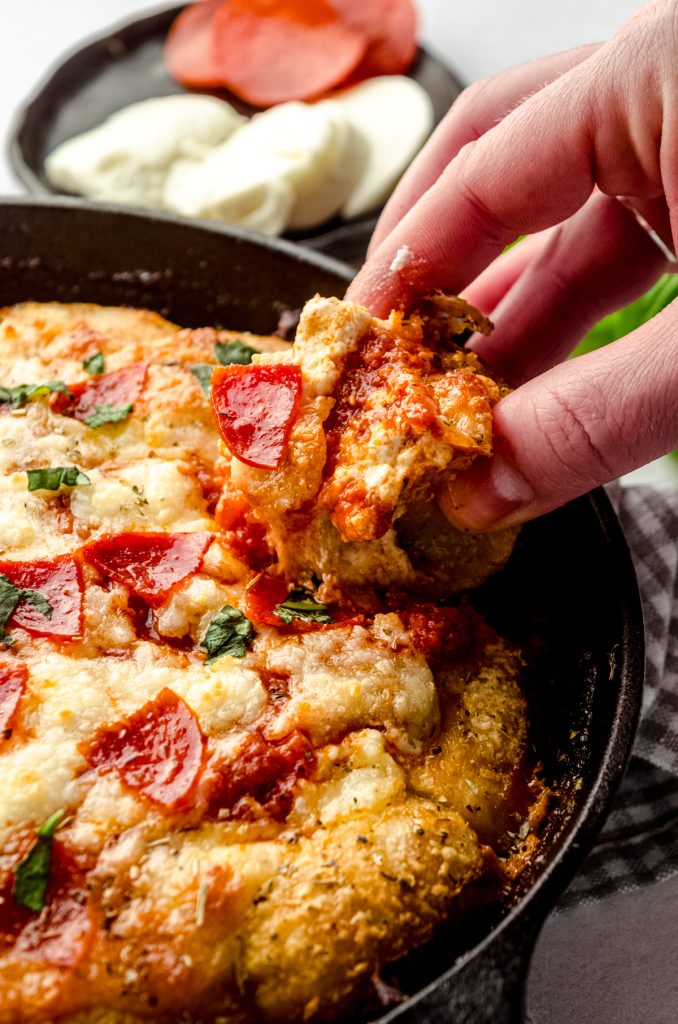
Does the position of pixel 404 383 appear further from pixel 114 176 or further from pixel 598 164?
pixel 114 176

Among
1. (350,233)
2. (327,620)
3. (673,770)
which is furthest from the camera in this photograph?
(350,233)

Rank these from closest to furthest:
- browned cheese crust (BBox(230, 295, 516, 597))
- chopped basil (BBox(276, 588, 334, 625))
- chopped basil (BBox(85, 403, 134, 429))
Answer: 1. browned cheese crust (BBox(230, 295, 516, 597))
2. chopped basil (BBox(276, 588, 334, 625))
3. chopped basil (BBox(85, 403, 134, 429))

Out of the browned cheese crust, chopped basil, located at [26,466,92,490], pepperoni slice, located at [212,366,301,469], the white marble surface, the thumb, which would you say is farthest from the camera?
the white marble surface

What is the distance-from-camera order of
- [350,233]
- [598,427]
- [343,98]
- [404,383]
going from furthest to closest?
1. [343,98]
2. [350,233]
3. [404,383]
4. [598,427]

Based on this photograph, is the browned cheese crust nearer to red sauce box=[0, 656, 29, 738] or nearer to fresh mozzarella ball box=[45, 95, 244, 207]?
red sauce box=[0, 656, 29, 738]

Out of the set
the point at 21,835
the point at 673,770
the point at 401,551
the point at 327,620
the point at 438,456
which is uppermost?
the point at 438,456

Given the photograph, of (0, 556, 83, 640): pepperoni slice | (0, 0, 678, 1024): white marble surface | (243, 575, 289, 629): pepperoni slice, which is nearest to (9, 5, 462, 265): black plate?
(0, 0, 678, 1024): white marble surface

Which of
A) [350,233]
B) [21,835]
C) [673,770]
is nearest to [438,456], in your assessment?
[21,835]
